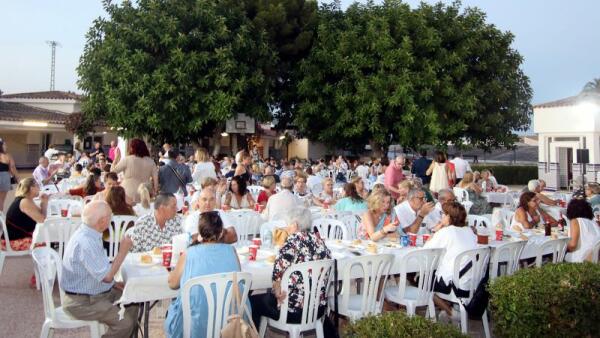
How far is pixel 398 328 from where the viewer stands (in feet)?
7.35

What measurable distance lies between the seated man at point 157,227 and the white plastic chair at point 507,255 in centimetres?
314

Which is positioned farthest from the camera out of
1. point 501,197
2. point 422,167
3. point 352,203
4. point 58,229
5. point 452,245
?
point 422,167

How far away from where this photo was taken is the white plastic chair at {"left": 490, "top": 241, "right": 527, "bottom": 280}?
4645 mm

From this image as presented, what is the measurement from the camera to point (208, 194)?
5.46 m

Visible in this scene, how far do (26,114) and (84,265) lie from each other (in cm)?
3120

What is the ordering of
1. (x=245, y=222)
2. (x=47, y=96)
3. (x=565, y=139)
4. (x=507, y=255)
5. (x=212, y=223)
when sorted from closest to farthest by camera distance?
(x=212, y=223) < (x=507, y=255) < (x=245, y=222) < (x=565, y=139) < (x=47, y=96)

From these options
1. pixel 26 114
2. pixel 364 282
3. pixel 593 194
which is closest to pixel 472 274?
pixel 364 282

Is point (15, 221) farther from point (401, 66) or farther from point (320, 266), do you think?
point (401, 66)

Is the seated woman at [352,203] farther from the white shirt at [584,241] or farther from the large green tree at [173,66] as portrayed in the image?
the large green tree at [173,66]

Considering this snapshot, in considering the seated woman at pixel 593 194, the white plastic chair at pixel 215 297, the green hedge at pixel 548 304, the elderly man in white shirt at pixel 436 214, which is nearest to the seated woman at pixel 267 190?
the elderly man in white shirt at pixel 436 214

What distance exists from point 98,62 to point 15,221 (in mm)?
13401

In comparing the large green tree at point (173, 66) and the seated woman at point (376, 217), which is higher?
the large green tree at point (173, 66)

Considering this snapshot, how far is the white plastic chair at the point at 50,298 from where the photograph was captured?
352cm

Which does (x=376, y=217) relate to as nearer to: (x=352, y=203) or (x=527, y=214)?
(x=352, y=203)
